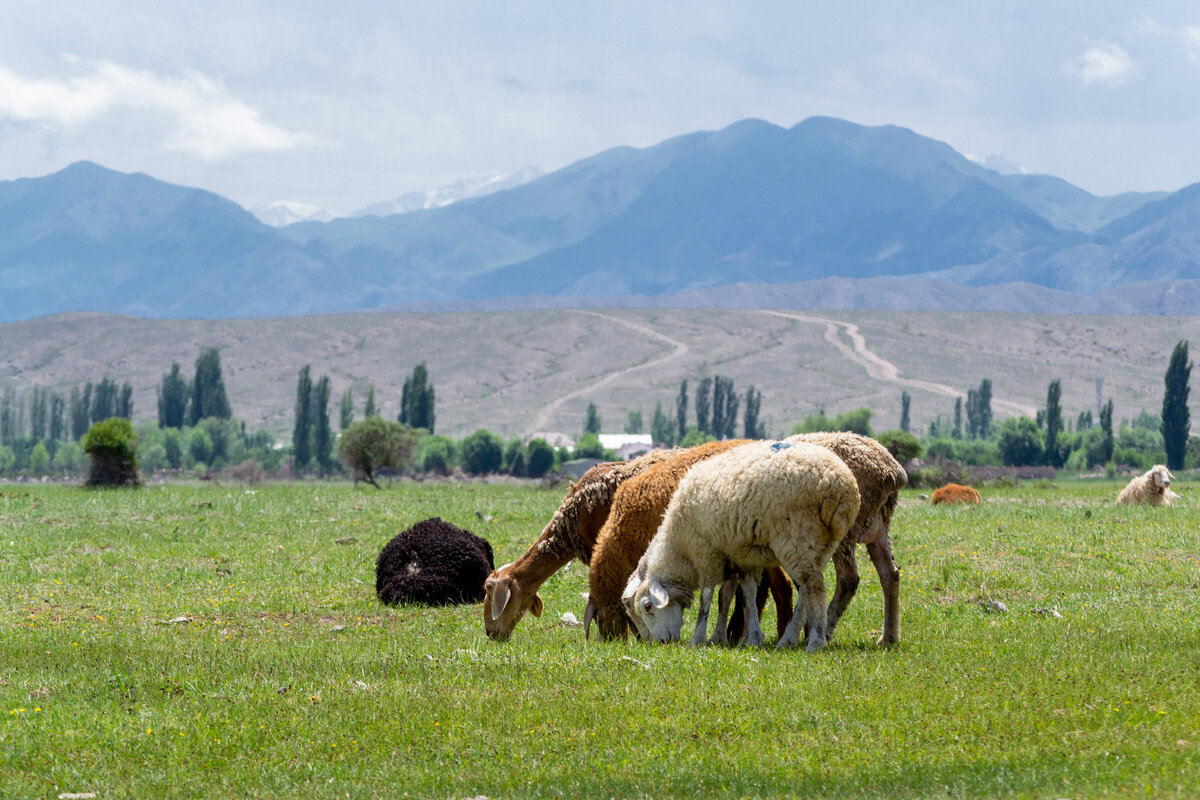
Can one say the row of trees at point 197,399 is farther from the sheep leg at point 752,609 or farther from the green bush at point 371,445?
the sheep leg at point 752,609

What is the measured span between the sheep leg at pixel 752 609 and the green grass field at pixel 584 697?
2.99ft

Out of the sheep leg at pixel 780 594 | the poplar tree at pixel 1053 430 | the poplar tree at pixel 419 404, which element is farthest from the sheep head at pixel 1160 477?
the poplar tree at pixel 419 404

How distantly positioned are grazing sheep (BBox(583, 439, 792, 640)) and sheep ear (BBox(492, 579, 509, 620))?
1.07 m

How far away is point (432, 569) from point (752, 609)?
6.44 m

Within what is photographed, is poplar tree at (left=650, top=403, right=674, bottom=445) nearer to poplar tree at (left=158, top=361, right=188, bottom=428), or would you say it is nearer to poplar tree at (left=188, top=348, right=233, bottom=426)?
poplar tree at (left=188, top=348, right=233, bottom=426)

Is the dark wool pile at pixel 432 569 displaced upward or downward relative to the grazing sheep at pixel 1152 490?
downward

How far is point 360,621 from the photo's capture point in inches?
657

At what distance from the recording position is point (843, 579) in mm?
13891

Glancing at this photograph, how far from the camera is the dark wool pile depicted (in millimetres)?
18125

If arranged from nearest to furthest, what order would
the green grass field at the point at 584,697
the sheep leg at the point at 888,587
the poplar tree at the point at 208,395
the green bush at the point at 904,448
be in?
1. the green grass field at the point at 584,697
2. the sheep leg at the point at 888,587
3. the green bush at the point at 904,448
4. the poplar tree at the point at 208,395

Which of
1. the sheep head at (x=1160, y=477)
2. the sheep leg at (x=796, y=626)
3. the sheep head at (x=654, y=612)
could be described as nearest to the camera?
the sheep leg at (x=796, y=626)

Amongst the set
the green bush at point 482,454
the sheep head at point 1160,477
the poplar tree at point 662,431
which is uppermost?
the sheep head at point 1160,477

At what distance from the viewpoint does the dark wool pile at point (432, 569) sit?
18.1 m

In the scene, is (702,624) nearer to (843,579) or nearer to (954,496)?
(843,579)
